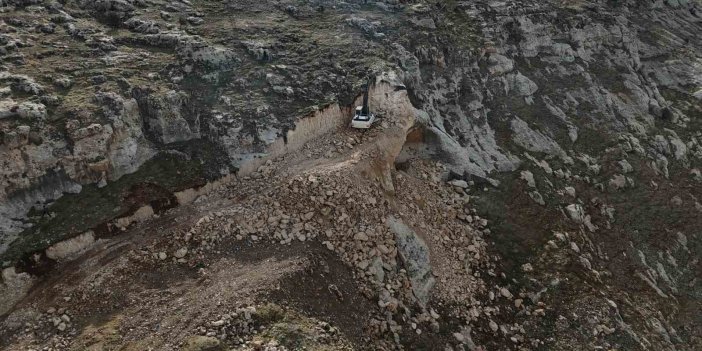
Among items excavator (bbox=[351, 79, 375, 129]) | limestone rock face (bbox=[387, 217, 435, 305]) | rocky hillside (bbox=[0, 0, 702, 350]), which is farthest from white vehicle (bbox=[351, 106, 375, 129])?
limestone rock face (bbox=[387, 217, 435, 305])

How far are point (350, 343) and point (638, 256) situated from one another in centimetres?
1781

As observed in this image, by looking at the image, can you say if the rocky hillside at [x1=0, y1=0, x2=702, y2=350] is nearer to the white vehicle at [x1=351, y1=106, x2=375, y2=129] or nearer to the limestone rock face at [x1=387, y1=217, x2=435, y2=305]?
the limestone rock face at [x1=387, y1=217, x2=435, y2=305]

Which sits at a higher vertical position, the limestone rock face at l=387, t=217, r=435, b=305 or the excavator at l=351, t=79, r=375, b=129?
the excavator at l=351, t=79, r=375, b=129

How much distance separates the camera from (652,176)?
3297 centimetres

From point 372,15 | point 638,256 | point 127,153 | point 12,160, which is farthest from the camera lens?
point 372,15

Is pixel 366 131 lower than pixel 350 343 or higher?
higher

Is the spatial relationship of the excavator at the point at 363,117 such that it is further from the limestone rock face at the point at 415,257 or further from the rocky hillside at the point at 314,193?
the limestone rock face at the point at 415,257

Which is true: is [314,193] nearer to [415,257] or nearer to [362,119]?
[415,257]

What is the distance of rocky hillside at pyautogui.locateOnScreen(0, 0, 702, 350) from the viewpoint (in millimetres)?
19438

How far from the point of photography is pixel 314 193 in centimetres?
2262

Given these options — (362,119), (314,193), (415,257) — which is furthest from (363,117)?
(415,257)

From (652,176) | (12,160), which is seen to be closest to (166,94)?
(12,160)

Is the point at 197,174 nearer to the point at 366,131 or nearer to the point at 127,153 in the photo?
the point at 127,153

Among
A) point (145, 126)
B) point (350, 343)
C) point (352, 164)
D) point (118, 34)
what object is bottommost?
point (350, 343)
